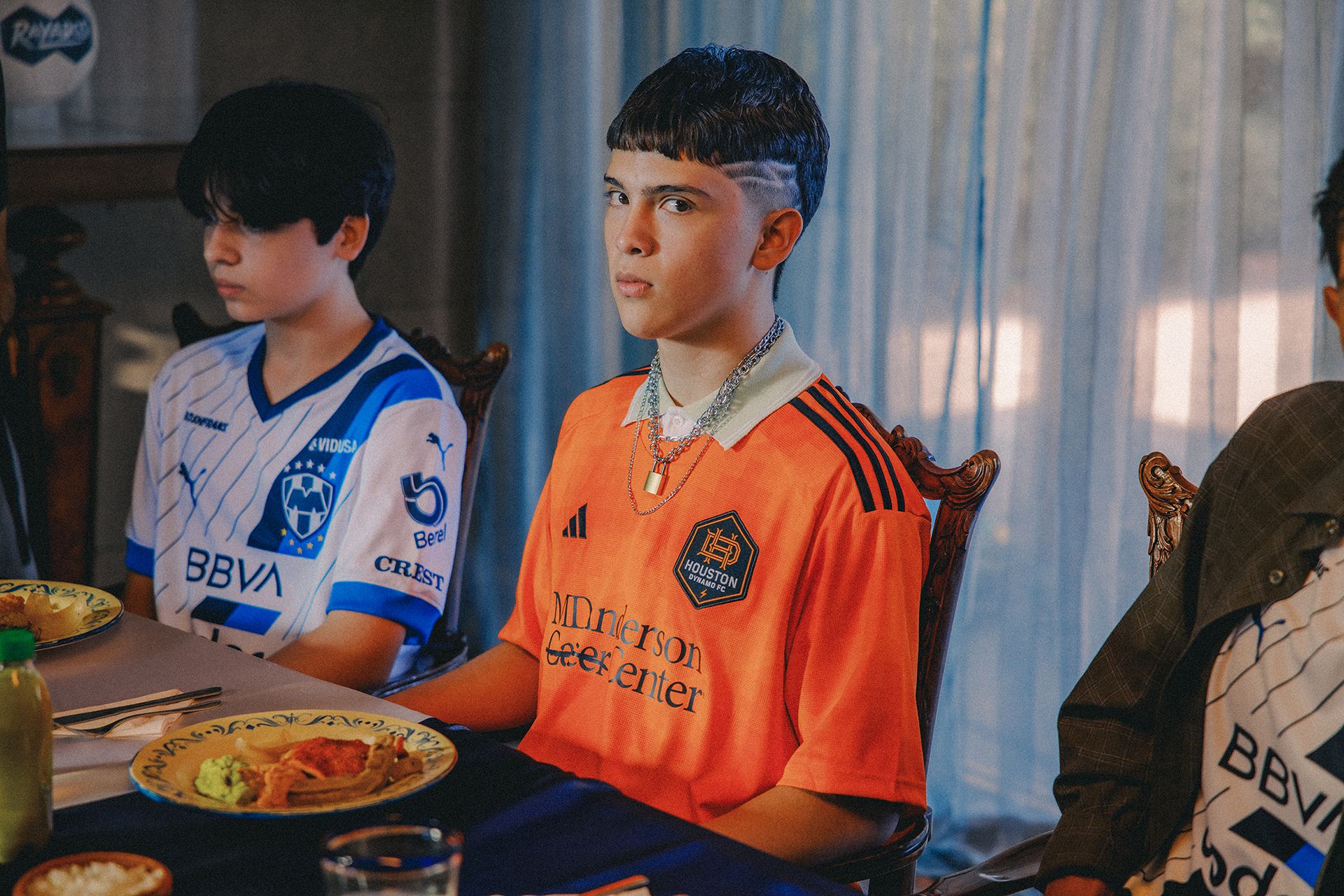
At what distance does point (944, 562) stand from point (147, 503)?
1257mm

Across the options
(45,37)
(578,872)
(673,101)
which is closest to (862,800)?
(578,872)

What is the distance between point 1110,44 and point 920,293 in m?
0.53

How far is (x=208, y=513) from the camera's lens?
193cm

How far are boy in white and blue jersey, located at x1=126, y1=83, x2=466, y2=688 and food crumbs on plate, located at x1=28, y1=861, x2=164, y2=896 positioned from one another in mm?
797

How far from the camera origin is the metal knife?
3.96ft

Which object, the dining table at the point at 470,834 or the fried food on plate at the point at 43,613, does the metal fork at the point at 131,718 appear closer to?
the dining table at the point at 470,834

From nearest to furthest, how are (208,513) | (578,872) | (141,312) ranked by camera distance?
(578,872) < (208,513) < (141,312)

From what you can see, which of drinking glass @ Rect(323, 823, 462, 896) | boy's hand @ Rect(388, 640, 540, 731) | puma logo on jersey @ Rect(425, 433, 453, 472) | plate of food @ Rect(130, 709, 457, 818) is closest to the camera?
drinking glass @ Rect(323, 823, 462, 896)

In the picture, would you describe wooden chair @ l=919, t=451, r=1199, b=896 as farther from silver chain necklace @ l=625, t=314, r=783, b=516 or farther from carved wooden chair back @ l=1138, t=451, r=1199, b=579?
silver chain necklace @ l=625, t=314, r=783, b=516

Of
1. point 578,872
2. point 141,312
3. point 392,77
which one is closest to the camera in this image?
point 578,872

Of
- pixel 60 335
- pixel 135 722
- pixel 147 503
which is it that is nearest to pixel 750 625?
pixel 135 722

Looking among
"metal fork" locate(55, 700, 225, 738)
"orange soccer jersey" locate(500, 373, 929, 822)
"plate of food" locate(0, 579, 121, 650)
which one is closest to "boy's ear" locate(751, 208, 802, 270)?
"orange soccer jersey" locate(500, 373, 929, 822)

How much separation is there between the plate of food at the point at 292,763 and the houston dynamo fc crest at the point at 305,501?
0.66 metres

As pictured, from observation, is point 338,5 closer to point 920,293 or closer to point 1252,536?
point 920,293
